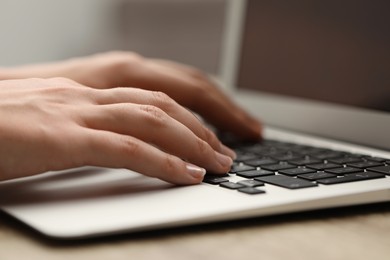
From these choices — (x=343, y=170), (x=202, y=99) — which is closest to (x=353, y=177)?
(x=343, y=170)

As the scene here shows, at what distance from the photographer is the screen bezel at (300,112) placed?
827 mm

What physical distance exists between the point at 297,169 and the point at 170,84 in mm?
336

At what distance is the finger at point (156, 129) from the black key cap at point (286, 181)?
5cm

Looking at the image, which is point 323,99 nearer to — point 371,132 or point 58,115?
point 371,132

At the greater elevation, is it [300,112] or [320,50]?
[320,50]

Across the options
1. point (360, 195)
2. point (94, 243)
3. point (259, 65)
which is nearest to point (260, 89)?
point (259, 65)

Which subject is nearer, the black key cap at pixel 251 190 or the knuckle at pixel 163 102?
the black key cap at pixel 251 190

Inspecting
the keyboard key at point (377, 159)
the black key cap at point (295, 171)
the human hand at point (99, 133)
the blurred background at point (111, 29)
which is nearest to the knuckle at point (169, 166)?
the human hand at point (99, 133)

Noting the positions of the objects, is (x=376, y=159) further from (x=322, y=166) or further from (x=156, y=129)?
(x=156, y=129)

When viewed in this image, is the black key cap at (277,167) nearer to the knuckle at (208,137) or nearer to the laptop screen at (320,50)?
the knuckle at (208,137)

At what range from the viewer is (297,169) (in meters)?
0.59

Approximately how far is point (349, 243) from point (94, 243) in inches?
7.3

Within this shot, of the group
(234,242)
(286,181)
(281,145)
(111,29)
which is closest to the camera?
(234,242)

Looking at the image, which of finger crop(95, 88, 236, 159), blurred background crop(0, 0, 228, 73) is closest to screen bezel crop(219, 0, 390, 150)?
finger crop(95, 88, 236, 159)
